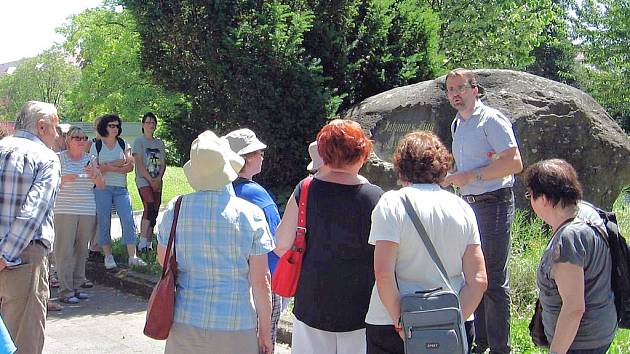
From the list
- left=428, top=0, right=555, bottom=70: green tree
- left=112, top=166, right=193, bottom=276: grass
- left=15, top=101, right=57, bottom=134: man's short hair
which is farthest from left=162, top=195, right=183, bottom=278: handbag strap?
left=428, top=0, right=555, bottom=70: green tree

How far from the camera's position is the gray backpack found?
328 centimetres

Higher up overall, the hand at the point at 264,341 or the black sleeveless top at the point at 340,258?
the black sleeveless top at the point at 340,258

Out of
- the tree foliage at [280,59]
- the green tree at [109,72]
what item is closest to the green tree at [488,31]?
the tree foliage at [280,59]

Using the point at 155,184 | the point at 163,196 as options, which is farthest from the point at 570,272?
the point at 163,196

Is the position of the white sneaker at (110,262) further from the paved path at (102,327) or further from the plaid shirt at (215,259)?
the plaid shirt at (215,259)

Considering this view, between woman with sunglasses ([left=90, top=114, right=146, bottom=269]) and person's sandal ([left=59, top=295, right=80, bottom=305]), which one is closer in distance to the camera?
person's sandal ([left=59, top=295, right=80, bottom=305])

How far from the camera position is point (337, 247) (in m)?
3.86

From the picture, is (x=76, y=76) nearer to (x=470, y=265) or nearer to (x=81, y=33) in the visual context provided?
(x=81, y=33)

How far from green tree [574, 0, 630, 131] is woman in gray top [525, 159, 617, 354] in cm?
2718

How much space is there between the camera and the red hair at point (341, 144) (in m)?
3.91

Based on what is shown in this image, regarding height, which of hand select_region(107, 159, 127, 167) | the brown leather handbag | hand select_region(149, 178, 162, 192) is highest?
hand select_region(107, 159, 127, 167)

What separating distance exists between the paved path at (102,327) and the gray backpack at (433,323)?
309cm

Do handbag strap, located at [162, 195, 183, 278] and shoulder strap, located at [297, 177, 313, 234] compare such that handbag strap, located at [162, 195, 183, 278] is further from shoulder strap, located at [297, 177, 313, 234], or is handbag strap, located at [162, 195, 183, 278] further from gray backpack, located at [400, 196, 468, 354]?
gray backpack, located at [400, 196, 468, 354]

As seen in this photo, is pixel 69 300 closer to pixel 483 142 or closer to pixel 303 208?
pixel 303 208
